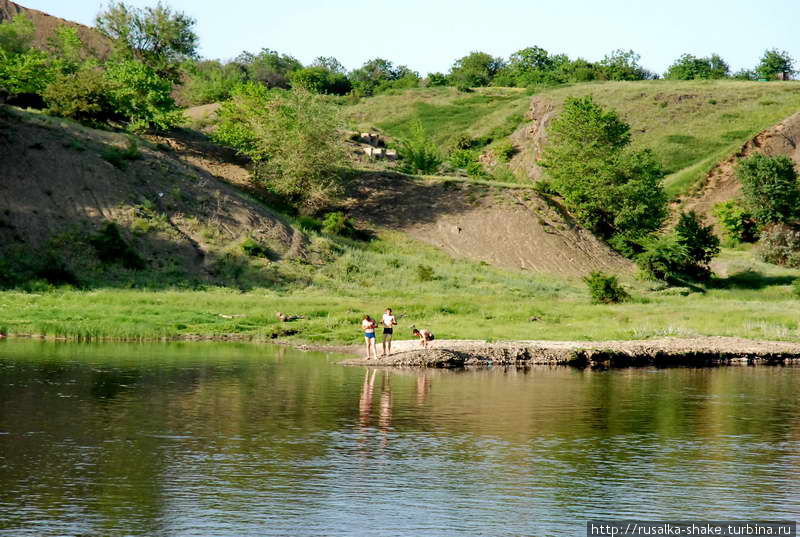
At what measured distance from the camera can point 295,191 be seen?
8219 centimetres

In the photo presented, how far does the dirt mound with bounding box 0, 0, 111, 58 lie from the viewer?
161m

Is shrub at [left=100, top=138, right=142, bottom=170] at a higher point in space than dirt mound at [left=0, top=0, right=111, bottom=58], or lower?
lower

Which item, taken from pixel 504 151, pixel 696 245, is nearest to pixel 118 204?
pixel 696 245

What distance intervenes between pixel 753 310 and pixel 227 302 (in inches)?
1078

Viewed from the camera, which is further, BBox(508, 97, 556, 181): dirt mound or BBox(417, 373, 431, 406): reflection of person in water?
BBox(508, 97, 556, 181): dirt mound

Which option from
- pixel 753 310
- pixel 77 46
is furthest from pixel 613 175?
pixel 77 46

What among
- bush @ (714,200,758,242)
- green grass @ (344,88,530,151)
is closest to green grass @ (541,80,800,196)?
green grass @ (344,88,530,151)

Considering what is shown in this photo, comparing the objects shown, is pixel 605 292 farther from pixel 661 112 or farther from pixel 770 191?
pixel 661 112

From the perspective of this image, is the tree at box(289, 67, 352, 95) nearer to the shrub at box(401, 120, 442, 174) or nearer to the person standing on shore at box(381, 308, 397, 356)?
the shrub at box(401, 120, 442, 174)

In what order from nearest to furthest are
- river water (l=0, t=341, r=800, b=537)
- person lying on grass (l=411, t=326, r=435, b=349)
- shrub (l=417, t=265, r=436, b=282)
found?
river water (l=0, t=341, r=800, b=537) < person lying on grass (l=411, t=326, r=435, b=349) < shrub (l=417, t=265, r=436, b=282)

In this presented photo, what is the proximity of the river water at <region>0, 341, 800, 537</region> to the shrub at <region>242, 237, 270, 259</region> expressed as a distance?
32594 millimetres

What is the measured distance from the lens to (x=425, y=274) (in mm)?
70625

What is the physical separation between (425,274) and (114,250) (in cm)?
2099

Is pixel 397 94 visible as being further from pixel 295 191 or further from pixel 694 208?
pixel 295 191
